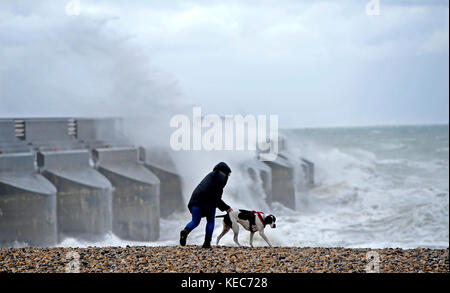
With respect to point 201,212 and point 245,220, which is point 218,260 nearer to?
point 201,212

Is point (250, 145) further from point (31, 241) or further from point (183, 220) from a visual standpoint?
point (31, 241)

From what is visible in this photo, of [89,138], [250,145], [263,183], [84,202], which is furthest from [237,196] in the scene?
[84,202]

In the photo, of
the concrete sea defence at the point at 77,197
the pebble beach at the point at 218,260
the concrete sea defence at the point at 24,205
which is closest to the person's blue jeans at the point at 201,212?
the pebble beach at the point at 218,260

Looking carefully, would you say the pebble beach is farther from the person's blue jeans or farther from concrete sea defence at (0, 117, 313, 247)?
concrete sea defence at (0, 117, 313, 247)

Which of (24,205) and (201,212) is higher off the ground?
(201,212)

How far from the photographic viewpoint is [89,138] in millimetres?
16734

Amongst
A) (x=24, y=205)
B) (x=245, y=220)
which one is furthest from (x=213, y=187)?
(x=24, y=205)

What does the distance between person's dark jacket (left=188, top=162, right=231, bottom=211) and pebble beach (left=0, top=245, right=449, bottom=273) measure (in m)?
0.62

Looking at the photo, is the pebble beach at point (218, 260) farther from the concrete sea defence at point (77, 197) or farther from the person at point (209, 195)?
the concrete sea defence at point (77, 197)

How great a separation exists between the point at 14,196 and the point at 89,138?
5.39 metres

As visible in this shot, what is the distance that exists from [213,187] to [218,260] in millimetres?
985

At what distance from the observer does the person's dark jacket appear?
6.38 metres

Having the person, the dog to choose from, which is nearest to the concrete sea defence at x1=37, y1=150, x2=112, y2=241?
the dog

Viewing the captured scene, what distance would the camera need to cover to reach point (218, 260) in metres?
5.82
